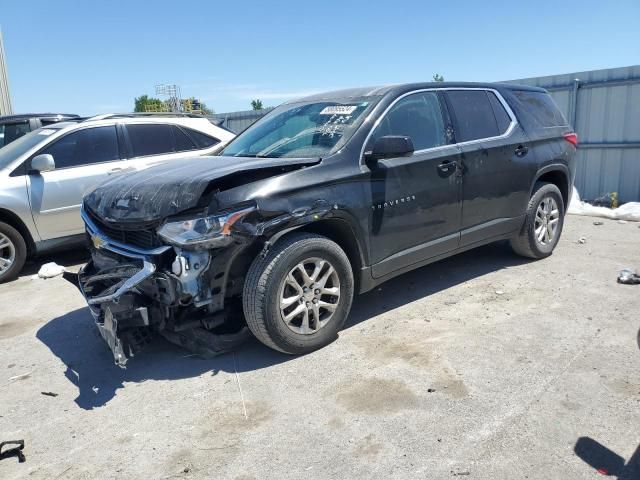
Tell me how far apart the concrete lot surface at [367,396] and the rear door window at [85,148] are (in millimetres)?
2284

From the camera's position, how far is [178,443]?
2.90 m

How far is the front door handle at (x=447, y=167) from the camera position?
4.49 m

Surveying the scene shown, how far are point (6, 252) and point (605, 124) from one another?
966 centimetres

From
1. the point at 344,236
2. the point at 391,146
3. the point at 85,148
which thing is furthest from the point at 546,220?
the point at 85,148

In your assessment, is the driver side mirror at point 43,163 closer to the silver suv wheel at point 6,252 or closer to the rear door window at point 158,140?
the silver suv wheel at point 6,252

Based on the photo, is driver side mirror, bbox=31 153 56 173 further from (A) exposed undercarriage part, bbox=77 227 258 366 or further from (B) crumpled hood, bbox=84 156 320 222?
(A) exposed undercarriage part, bbox=77 227 258 366

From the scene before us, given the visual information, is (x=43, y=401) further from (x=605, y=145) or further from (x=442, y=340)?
(x=605, y=145)

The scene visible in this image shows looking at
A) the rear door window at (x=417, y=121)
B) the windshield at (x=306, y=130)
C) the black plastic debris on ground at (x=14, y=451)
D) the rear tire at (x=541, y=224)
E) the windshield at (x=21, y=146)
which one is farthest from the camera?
the windshield at (x=21, y=146)

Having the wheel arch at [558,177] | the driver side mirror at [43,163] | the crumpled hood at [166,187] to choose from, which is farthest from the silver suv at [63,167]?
the wheel arch at [558,177]

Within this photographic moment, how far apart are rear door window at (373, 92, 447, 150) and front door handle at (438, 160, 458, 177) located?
0.18 m

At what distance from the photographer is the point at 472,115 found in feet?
16.3

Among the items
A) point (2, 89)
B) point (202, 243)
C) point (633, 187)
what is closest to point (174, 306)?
point (202, 243)

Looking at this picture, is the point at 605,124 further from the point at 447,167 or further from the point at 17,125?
the point at 17,125

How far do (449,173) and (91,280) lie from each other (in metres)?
2.97
